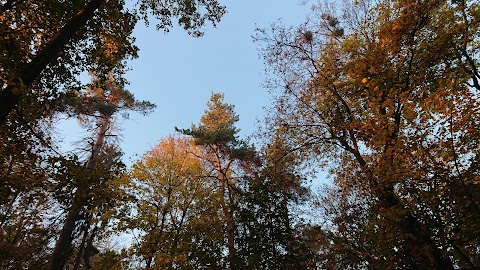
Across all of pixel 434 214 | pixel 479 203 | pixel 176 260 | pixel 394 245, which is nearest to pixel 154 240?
pixel 176 260

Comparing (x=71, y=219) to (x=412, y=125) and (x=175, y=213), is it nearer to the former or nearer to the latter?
(x=175, y=213)

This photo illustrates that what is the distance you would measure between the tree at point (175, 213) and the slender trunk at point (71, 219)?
2.16 meters

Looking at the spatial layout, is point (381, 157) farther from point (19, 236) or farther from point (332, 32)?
point (19, 236)

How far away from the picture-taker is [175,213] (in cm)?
1536

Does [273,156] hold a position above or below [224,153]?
below

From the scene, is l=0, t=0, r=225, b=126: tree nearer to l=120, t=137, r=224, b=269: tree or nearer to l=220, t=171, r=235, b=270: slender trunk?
l=120, t=137, r=224, b=269: tree

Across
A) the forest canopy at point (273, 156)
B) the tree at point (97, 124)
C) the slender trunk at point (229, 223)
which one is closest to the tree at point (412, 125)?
the forest canopy at point (273, 156)

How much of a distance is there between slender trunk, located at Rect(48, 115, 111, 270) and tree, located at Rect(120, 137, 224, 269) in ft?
7.10

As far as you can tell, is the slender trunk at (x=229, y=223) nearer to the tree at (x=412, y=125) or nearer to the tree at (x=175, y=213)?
the tree at (x=175, y=213)

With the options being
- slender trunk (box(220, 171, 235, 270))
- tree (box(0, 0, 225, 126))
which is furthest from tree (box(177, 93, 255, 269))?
tree (box(0, 0, 225, 126))

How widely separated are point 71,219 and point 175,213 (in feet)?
16.8

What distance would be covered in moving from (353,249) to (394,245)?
411cm

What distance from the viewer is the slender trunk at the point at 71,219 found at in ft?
19.5

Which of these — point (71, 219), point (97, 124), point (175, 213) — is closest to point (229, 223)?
point (175, 213)
